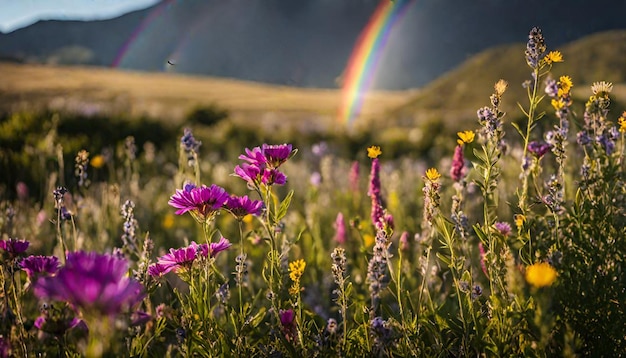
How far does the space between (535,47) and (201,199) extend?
1.27 m

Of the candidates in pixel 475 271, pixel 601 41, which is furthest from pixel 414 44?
pixel 475 271

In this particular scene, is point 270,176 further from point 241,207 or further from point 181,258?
point 181,258

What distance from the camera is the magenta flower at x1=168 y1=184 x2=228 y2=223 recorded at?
1502mm

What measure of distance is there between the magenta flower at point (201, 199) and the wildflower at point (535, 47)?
3.88ft

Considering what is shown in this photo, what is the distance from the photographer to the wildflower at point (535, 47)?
1.77 meters

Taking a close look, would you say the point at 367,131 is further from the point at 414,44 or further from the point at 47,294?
the point at 414,44

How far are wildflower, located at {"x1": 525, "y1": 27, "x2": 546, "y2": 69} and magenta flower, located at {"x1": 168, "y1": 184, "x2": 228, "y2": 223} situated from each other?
118 centimetres

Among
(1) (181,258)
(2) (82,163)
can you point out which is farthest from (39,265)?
(2) (82,163)

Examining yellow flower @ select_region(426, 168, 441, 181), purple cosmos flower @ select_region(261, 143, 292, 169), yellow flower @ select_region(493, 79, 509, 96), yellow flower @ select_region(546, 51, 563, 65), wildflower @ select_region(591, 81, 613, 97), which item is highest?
yellow flower @ select_region(546, 51, 563, 65)

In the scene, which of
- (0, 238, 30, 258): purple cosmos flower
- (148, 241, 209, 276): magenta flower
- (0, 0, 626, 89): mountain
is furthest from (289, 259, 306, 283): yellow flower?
(0, 0, 626, 89): mountain

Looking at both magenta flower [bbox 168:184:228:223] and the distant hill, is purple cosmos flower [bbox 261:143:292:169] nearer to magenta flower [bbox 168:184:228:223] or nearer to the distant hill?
magenta flower [bbox 168:184:228:223]

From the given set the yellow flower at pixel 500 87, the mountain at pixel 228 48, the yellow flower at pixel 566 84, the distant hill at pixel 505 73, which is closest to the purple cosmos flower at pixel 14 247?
the yellow flower at pixel 500 87

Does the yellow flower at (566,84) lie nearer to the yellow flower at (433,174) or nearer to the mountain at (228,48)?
the yellow flower at (433,174)

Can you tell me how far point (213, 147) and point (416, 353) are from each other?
26.4 ft
